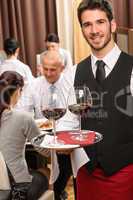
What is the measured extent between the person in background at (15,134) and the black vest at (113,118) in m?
0.79

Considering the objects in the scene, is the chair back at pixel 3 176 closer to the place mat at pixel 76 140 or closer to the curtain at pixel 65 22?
the place mat at pixel 76 140

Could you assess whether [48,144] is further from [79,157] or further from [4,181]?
[4,181]

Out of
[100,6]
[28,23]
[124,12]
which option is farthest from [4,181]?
[124,12]

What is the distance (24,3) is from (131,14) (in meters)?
1.74

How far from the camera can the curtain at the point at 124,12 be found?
626 cm

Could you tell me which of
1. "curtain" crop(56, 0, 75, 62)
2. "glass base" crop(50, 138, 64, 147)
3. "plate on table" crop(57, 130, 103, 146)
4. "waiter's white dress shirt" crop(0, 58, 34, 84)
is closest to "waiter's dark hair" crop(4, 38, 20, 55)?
"waiter's white dress shirt" crop(0, 58, 34, 84)

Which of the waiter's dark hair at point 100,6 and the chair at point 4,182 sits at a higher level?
the waiter's dark hair at point 100,6

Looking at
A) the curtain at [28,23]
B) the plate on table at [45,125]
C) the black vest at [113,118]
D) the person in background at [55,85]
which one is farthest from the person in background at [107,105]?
the curtain at [28,23]

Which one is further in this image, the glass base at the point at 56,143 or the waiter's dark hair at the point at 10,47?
the waiter's dark hair at the point at 10,47

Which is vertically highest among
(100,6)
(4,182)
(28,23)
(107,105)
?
(28,23)

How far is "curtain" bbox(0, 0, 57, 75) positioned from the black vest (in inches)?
152

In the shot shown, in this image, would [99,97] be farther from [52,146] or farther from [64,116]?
[52,146]

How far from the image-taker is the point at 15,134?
2551 mm

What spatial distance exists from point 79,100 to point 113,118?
0.17m
